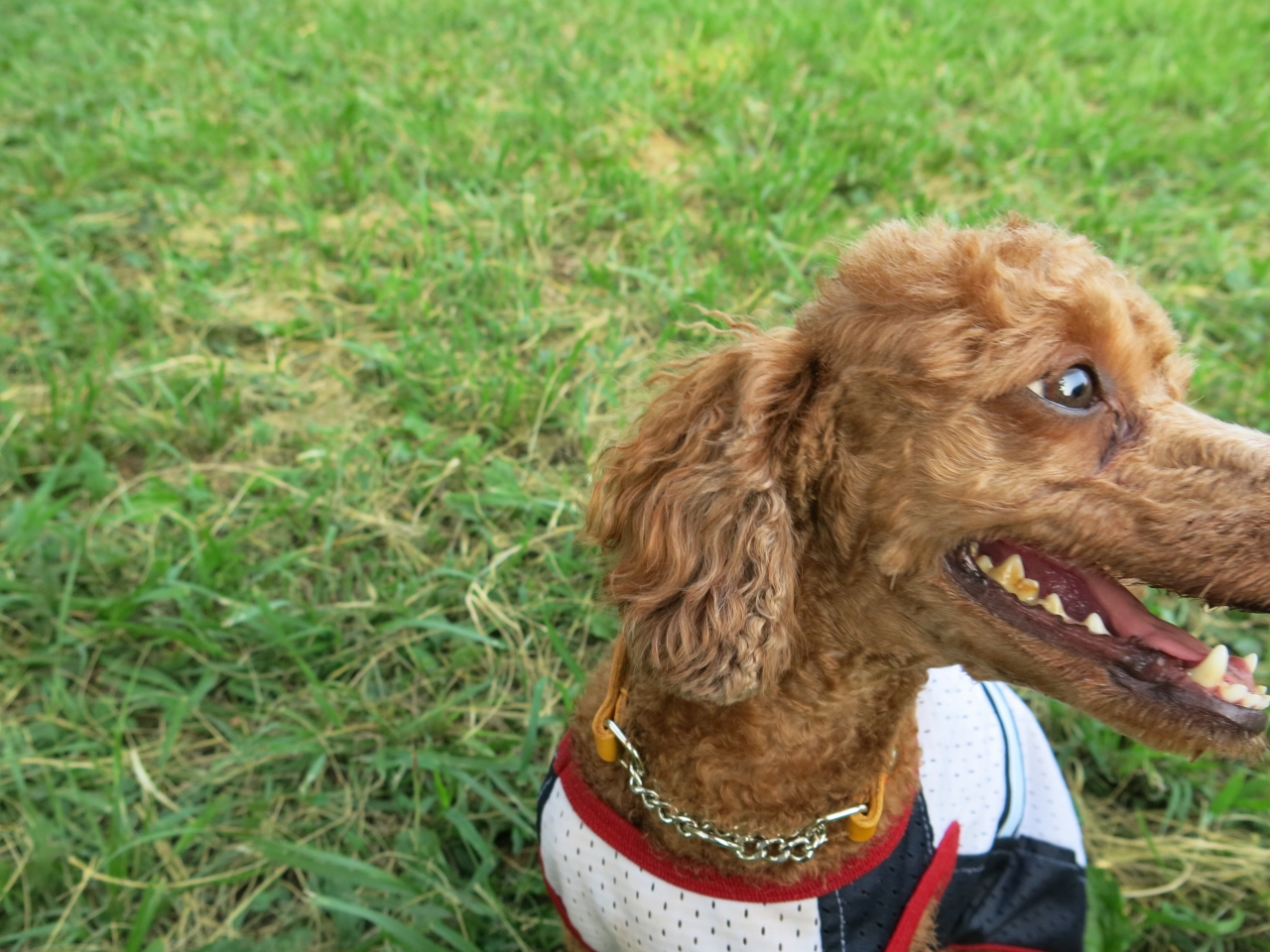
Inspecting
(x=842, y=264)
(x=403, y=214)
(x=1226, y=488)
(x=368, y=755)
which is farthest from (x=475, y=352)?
(x=1226, y=488)

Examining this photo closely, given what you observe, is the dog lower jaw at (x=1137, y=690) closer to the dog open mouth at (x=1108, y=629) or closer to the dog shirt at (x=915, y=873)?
the dog open mouth at (x=1108, y=629)

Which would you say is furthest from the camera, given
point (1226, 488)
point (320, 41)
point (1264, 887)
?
point (320, 41)

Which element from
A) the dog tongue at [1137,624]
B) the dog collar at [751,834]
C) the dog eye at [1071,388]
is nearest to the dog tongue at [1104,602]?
the dog tongue at [1137,624]

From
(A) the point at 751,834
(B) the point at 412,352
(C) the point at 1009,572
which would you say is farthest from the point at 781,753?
(B) the point at 412,352

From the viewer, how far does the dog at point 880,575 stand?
109 centimetres

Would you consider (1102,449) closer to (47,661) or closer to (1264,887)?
(1264,887)

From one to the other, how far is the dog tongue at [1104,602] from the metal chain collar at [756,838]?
442 mm

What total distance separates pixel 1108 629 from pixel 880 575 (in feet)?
1.00

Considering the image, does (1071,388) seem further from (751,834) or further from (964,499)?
(751,834)

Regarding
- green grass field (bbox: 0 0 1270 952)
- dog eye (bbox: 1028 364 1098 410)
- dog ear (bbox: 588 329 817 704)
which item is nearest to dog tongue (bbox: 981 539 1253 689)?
dog eye (bbox: 1028 364 1098 410)

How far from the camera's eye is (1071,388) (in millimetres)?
1129

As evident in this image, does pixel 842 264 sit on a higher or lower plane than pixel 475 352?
higher

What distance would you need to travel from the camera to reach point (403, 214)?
3279 mm

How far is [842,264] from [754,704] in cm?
70
